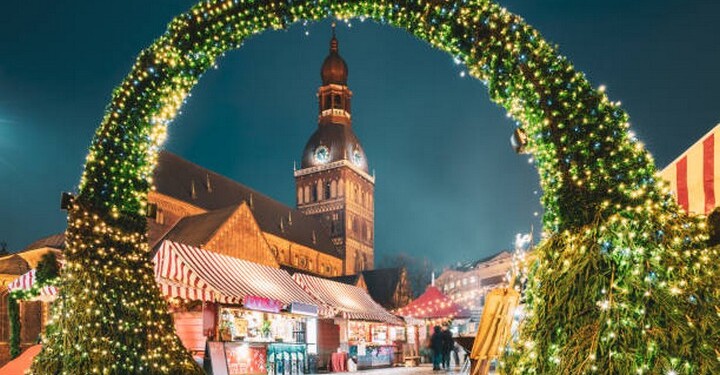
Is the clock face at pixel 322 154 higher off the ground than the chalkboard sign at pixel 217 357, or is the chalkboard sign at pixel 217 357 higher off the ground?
the clock face at pixel 322 154

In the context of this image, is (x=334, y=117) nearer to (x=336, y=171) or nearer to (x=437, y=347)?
(x=336, y=171)

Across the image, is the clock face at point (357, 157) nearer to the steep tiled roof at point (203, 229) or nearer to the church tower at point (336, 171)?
the church tower at point (336, 171)

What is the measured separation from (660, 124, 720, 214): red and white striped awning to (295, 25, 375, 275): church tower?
196 ft

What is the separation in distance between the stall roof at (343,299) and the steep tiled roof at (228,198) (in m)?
22.2

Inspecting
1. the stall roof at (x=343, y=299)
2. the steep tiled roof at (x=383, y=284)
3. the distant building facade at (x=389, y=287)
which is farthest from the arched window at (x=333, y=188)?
the stall roof at (x=343, y=299)

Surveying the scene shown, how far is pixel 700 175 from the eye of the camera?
17.7 ft

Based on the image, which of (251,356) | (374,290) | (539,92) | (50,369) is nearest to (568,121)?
(539,92)

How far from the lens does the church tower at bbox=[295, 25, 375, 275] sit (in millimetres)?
66938

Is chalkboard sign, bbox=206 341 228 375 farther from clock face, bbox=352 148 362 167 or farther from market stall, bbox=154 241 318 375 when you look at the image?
clock face, bbox=352 148 362 167

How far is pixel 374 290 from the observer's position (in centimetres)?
5169

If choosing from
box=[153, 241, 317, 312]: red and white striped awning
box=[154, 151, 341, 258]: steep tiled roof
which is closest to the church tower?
box=[154, 151, 341, 258]: steep tiled roof

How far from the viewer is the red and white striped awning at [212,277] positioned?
11695 mm

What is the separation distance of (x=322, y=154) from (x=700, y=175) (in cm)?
6396

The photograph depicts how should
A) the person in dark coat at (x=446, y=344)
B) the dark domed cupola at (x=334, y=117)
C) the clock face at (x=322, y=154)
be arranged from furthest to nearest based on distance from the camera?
the clock face at (x=322, y=154) → the dark domed cupola at (x=334, y=117) → the person in dark coat at (x=446, y=344)
